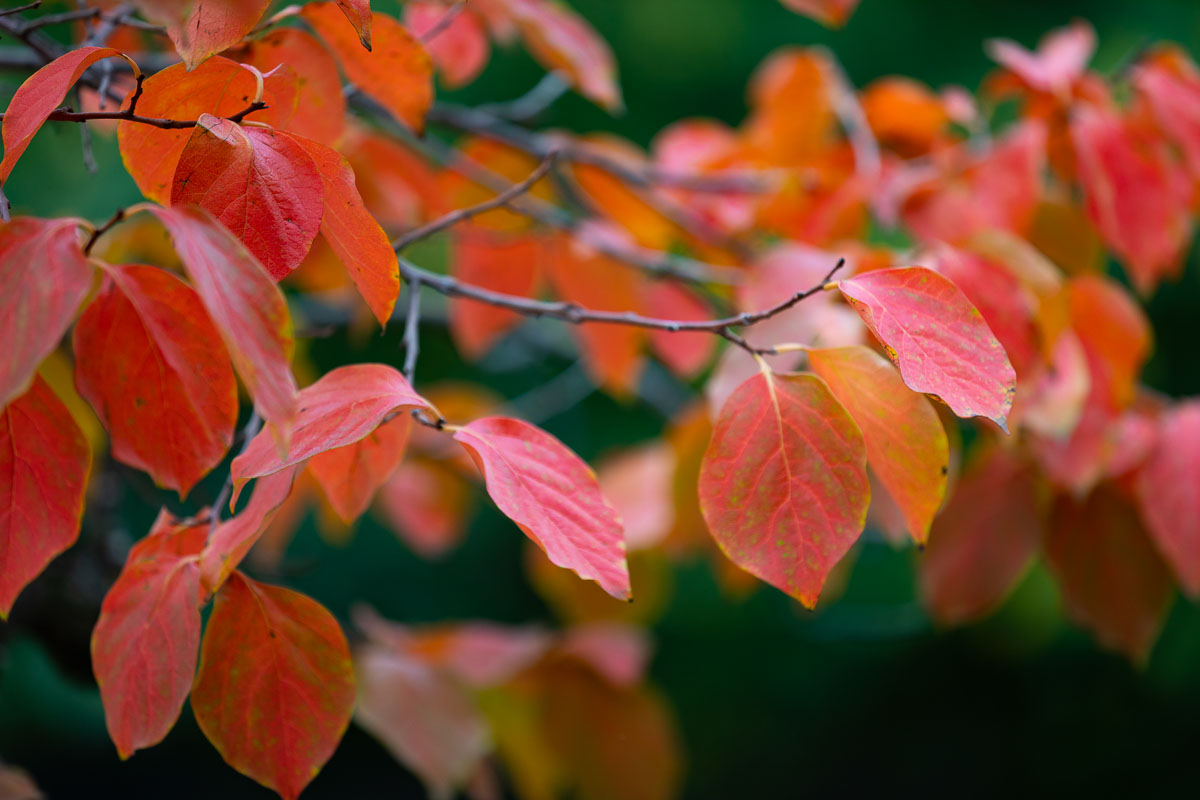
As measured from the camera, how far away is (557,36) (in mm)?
574

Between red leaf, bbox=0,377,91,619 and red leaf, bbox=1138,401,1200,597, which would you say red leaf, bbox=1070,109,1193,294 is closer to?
red leaf, bbox=1138,401,1200,597

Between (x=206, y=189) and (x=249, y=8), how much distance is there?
0.07 m

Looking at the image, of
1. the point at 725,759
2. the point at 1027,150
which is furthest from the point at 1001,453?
the point at 725,759

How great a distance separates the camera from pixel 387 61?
442 mm

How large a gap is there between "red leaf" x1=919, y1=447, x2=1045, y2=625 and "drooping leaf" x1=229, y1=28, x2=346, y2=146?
496 mm

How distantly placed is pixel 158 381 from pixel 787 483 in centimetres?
24

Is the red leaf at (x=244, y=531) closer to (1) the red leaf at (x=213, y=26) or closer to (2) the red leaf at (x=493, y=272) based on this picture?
(1) the red leaf at (x=213, y=26)

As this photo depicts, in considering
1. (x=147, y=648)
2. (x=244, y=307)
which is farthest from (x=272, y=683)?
(x=244, y=307)

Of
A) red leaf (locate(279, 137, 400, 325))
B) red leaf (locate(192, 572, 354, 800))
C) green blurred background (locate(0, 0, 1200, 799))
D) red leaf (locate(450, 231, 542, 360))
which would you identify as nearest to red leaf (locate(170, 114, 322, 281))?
red leaf (locate(279, 137, 400, 325))

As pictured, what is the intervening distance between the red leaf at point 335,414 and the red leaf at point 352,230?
0.10 feet

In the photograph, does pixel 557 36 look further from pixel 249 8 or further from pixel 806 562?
pixel 806 562

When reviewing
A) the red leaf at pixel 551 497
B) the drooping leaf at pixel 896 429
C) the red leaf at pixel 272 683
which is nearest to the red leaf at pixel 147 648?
the red leaf at pixel 272 683

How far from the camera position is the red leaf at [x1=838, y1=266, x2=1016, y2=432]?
289mm

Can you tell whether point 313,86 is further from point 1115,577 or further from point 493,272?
point 1115,577
